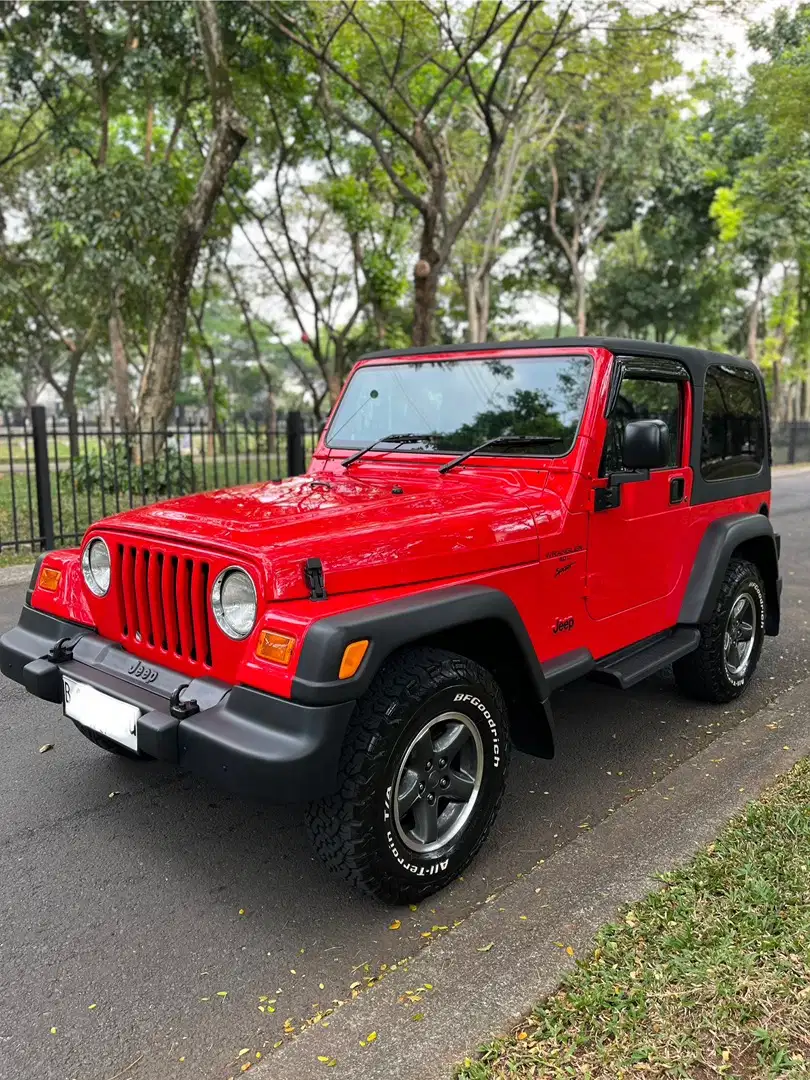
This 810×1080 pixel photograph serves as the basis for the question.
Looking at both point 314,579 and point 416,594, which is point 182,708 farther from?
point 416,594

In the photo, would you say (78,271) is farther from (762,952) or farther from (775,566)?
(762,952)

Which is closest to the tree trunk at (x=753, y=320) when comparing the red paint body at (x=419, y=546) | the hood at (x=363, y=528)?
the red paint body at (x=419, y=546)

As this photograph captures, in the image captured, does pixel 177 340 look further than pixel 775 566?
Yes

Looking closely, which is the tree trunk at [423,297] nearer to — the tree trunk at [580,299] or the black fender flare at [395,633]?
the black fender flare at [395,633]

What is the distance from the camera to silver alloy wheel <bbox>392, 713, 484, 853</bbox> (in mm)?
2635

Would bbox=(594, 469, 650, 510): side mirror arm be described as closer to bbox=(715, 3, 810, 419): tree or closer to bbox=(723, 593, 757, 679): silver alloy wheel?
bbox=(723, 593, 757, 679): silver alloy wheel

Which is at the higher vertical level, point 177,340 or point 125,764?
point 177,340

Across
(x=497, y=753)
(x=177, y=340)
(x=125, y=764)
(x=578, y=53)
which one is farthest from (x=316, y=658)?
(x=578, y=53)

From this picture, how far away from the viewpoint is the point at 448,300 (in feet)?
96.1

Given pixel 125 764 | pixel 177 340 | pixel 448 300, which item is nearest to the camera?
pixel 125 764

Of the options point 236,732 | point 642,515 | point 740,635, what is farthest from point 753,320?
point 236,732

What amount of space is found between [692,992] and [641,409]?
96.7 inches

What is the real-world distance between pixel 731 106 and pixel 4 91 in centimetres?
1501

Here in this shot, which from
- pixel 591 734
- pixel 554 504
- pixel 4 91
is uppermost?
pixel 4 91
